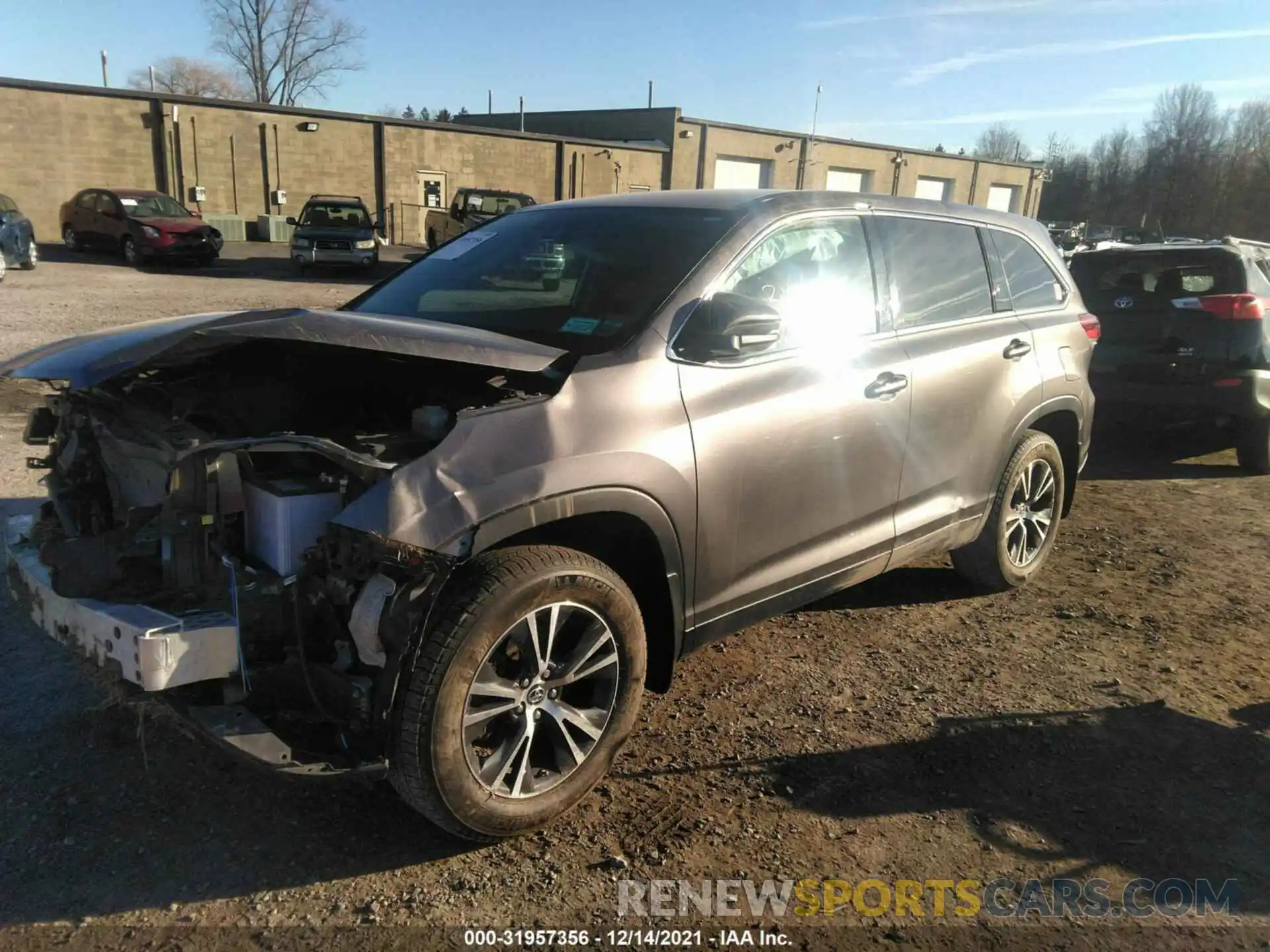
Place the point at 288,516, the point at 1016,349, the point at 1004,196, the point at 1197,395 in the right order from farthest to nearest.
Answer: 1. the point at 1004,196
2. the point at 1197,395
3. the point at 1016,349
4. the point at 288,516

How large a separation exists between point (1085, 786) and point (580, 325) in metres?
2.41

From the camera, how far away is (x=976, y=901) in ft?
8.75

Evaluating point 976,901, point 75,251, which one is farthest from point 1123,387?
point 75,251

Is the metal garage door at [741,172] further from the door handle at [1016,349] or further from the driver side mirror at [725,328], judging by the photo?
the driver side mirror at [725,328]

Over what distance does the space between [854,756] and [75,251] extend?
27360 millimetres

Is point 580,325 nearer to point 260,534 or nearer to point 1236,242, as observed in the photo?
point 260,534

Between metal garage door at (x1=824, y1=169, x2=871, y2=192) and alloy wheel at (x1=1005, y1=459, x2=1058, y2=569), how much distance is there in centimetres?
4308

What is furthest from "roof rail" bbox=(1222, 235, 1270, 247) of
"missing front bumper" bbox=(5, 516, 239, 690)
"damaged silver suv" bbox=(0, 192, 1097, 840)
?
"missing front bumper" bbox=(5, 516, 239, 690)

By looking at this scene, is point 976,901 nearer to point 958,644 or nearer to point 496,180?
point 958,644

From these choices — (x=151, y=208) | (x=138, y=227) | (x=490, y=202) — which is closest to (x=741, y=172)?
(x=490, y=202)

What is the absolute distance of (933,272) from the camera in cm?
424

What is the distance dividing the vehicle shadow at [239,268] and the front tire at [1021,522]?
1817cm

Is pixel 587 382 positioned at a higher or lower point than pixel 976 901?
higher

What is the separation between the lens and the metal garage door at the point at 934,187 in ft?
166
